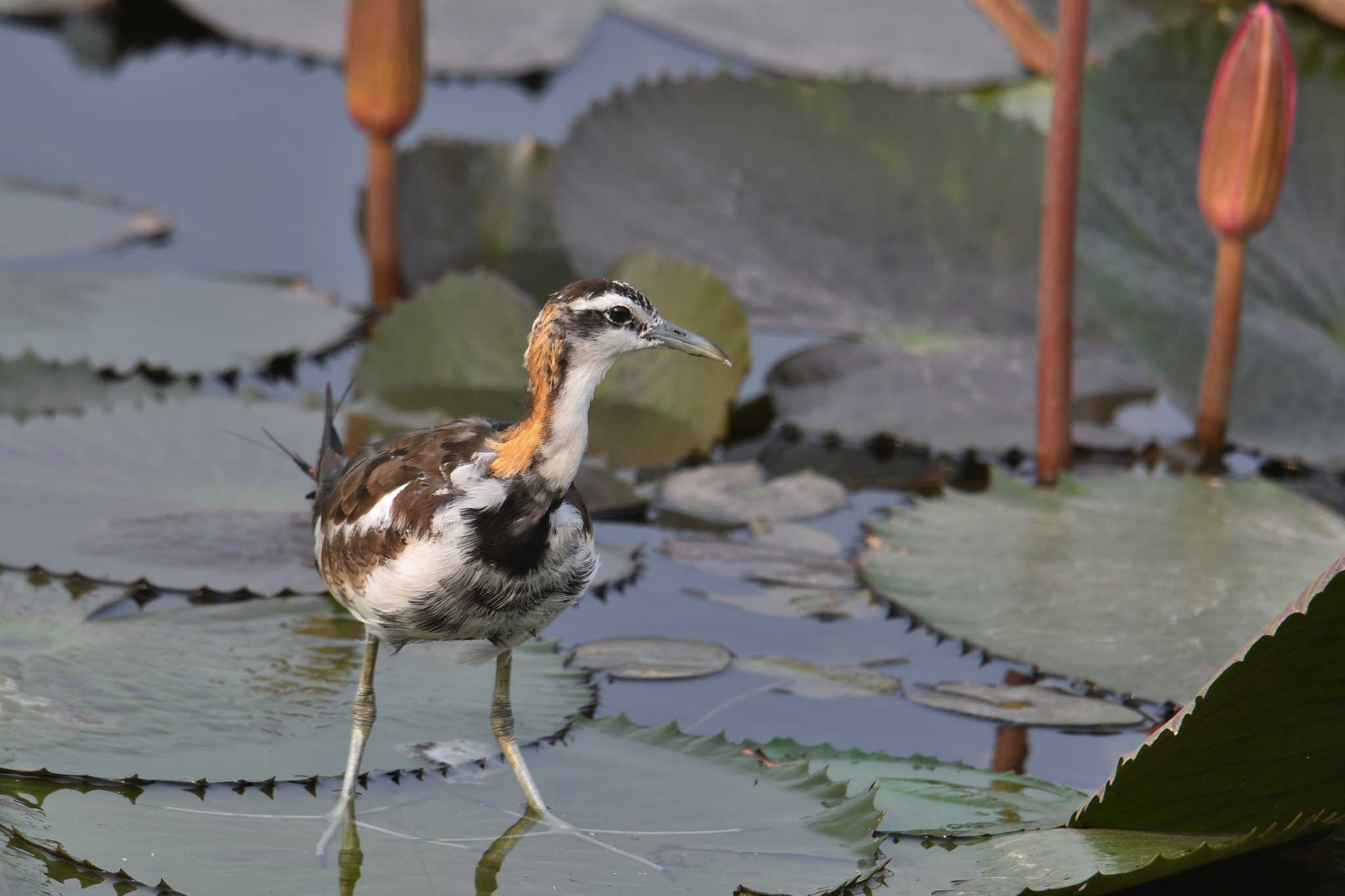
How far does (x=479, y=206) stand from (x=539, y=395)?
7.02ft

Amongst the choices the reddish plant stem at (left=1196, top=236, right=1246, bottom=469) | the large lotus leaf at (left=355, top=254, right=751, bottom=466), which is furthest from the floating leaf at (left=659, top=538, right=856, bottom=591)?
the reddish plant stem at (left=1196, top=236, right=1246, bottom=469)

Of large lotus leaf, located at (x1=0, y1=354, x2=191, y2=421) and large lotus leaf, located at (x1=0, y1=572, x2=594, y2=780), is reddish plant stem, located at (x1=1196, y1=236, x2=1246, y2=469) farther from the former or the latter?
large lotus leaf, located at (x1=0, y1=354, x2=191, y2=421)

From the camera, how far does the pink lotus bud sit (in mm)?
2830

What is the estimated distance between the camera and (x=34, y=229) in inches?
147

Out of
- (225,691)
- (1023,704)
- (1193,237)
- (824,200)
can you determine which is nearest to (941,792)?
(1023,704)

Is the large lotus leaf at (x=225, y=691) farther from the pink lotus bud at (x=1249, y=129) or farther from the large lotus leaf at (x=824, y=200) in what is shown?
the pink lotus bud at (x=1249, y=129)

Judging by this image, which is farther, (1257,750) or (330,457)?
(330,457)

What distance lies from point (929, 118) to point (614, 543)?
141cm

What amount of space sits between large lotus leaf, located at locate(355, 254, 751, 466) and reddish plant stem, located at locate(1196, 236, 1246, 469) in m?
0.91

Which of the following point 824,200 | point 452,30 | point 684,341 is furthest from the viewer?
point 452,30

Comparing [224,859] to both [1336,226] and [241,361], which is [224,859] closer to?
[241,361]

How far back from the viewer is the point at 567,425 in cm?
182

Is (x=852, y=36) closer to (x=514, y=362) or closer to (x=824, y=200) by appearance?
(x=824, y=200)

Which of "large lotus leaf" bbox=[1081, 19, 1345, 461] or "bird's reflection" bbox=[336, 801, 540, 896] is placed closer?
"bird's reflection" bbox=[336, 801, 540, 896]
